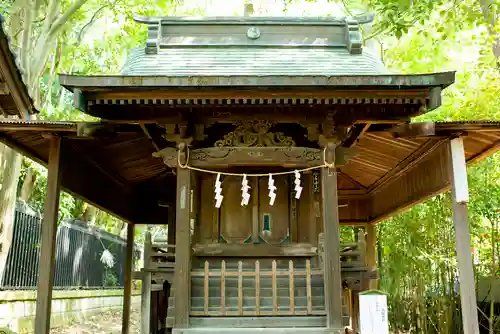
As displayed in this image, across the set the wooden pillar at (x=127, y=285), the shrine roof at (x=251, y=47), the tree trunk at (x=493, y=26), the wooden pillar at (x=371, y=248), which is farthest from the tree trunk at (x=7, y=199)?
the tree trunk at (x=493, y=26)

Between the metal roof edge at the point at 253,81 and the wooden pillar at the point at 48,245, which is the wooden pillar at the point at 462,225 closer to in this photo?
the metal roof edge at the point at 253,81

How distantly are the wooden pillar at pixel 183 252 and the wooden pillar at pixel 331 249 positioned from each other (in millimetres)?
2040

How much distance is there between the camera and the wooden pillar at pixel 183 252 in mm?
7211

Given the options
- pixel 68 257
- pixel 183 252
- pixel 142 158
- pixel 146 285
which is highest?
pixel 142 158

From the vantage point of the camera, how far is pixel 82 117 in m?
18.5

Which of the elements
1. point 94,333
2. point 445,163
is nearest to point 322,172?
point 445,163

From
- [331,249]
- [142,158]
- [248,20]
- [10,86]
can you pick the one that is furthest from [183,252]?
[248,20]

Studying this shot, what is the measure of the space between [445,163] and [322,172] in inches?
94.0

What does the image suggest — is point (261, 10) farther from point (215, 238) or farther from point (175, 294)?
point (175, 294)

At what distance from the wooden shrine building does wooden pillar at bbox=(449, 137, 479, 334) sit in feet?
0.07

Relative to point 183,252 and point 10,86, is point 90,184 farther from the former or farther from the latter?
point 10,86

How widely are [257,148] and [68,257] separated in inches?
377

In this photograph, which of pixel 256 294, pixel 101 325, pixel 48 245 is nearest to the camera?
pixel 256 294

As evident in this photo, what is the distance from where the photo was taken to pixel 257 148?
785cm
